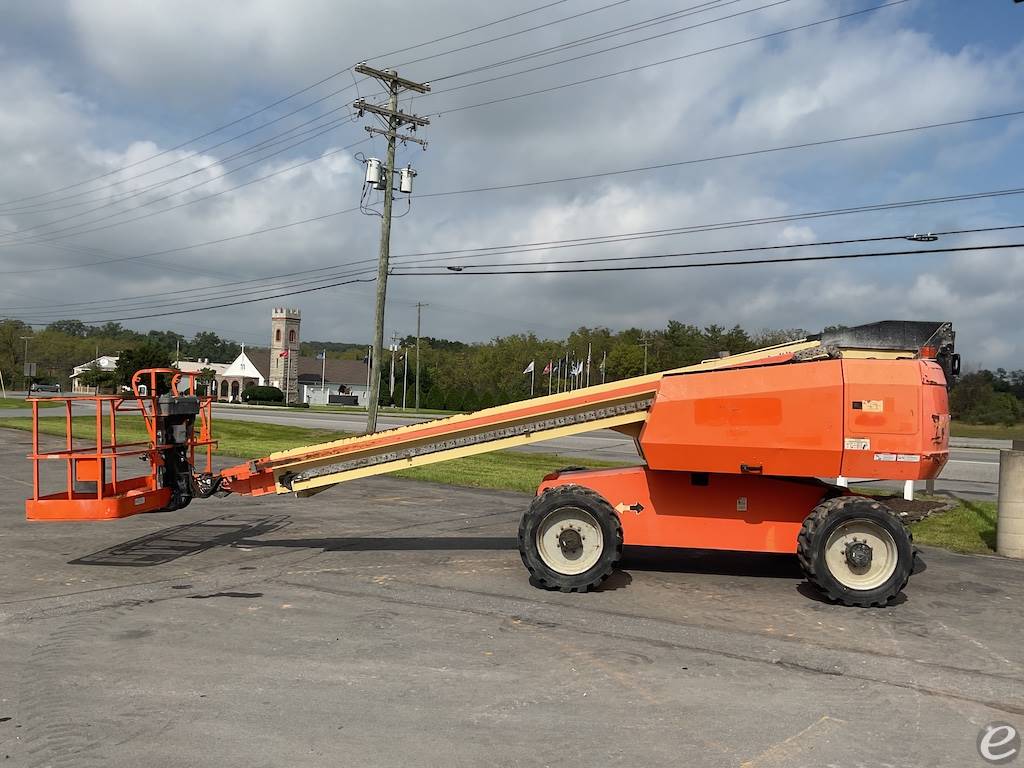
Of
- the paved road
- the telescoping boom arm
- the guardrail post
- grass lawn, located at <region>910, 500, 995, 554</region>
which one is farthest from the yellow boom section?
the paved road

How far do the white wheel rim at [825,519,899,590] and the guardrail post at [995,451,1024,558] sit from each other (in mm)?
3885

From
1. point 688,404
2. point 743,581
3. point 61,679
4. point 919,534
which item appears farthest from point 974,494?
point 61,679

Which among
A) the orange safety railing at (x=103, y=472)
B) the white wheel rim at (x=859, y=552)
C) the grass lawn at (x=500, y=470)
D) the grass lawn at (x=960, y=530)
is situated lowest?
the grass lawn at (x=500, y=470)

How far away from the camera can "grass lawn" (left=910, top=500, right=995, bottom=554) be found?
36.8 ft

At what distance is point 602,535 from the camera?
26.2 ft

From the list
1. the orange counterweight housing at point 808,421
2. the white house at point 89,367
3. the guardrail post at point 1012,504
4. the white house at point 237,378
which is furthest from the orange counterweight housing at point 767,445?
the white house at point 89,367

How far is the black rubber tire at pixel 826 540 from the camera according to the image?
7.57 meters

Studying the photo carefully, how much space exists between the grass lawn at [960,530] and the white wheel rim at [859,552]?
4.14 meters

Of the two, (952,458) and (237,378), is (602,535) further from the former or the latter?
(237,378)

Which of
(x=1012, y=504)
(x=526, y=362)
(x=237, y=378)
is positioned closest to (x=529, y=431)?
(x=1012, y=504)

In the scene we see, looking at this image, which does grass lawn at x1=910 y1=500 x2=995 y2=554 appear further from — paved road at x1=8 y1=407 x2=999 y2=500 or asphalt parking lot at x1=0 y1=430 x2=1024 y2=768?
paved road at x1=8 y1=407 x2=999 y2=500

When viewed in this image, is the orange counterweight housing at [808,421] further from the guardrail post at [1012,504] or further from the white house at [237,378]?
the white house at [237,378]

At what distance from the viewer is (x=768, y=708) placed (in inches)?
203

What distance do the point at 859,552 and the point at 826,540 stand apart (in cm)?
34
